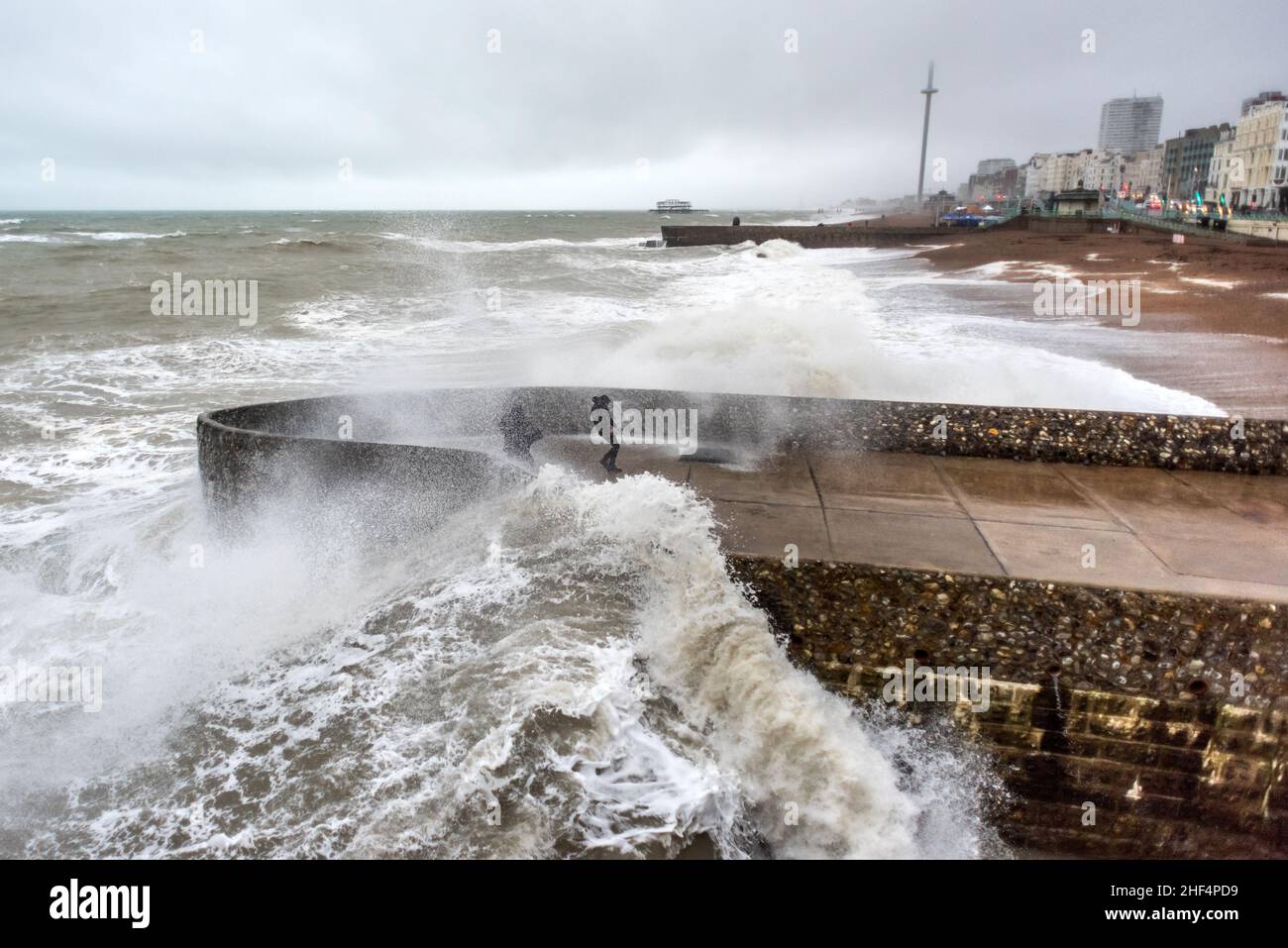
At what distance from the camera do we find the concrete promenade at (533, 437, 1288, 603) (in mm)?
4605

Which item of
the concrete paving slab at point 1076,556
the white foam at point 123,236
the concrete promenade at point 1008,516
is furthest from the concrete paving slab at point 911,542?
the white foam at point 123,236

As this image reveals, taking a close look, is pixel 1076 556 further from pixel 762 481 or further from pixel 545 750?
pixel 545 750

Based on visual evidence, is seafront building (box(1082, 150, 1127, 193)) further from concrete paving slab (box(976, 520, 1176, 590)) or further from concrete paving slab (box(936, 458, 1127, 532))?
concrete paving slab (box(976, 520, 1176, 590))

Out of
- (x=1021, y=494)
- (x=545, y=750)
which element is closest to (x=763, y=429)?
(x=1021, y=494)

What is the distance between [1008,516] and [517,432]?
4725mm

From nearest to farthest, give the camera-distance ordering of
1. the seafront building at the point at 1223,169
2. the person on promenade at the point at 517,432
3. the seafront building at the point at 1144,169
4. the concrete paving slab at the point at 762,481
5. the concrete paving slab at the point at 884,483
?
the concrete paving slab at the point at 884,483 < the concrete paving slab at the point at 762,481 < the person on promenade at the point at 517,432 < the seafront building at the point at 1223,169 < the seafront building at the point at 1144,169

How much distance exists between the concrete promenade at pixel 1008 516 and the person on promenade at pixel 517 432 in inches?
25.3

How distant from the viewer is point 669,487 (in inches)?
231

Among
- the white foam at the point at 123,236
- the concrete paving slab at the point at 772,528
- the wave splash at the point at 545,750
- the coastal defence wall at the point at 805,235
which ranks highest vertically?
the coastal defence wall at the point at 805,235

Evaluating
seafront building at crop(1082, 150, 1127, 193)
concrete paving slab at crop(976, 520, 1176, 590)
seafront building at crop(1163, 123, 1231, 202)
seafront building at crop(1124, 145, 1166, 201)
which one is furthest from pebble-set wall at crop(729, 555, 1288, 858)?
seafront building at crop(1082, 150, 1127, 193)

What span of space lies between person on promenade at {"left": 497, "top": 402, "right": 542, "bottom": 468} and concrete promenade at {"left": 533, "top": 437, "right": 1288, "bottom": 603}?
0.64 m

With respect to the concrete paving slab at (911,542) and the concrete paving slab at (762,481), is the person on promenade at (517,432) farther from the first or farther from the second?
the concrete paving slab at (911,542)

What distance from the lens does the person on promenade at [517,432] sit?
7653 millimetres

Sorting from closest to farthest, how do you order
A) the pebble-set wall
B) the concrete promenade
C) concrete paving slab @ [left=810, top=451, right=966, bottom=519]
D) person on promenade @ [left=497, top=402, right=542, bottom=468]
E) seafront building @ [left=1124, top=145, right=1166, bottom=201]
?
the pebble-set wall
the concrete promenade
concrete paving slab @ [left=810, top=451, right=966, bottom=519]
person on promenade @ [left=497, top=402, right=542, bottom=468]
seafront building @ [left=1124, top=145, right=1166, bottom=201]
